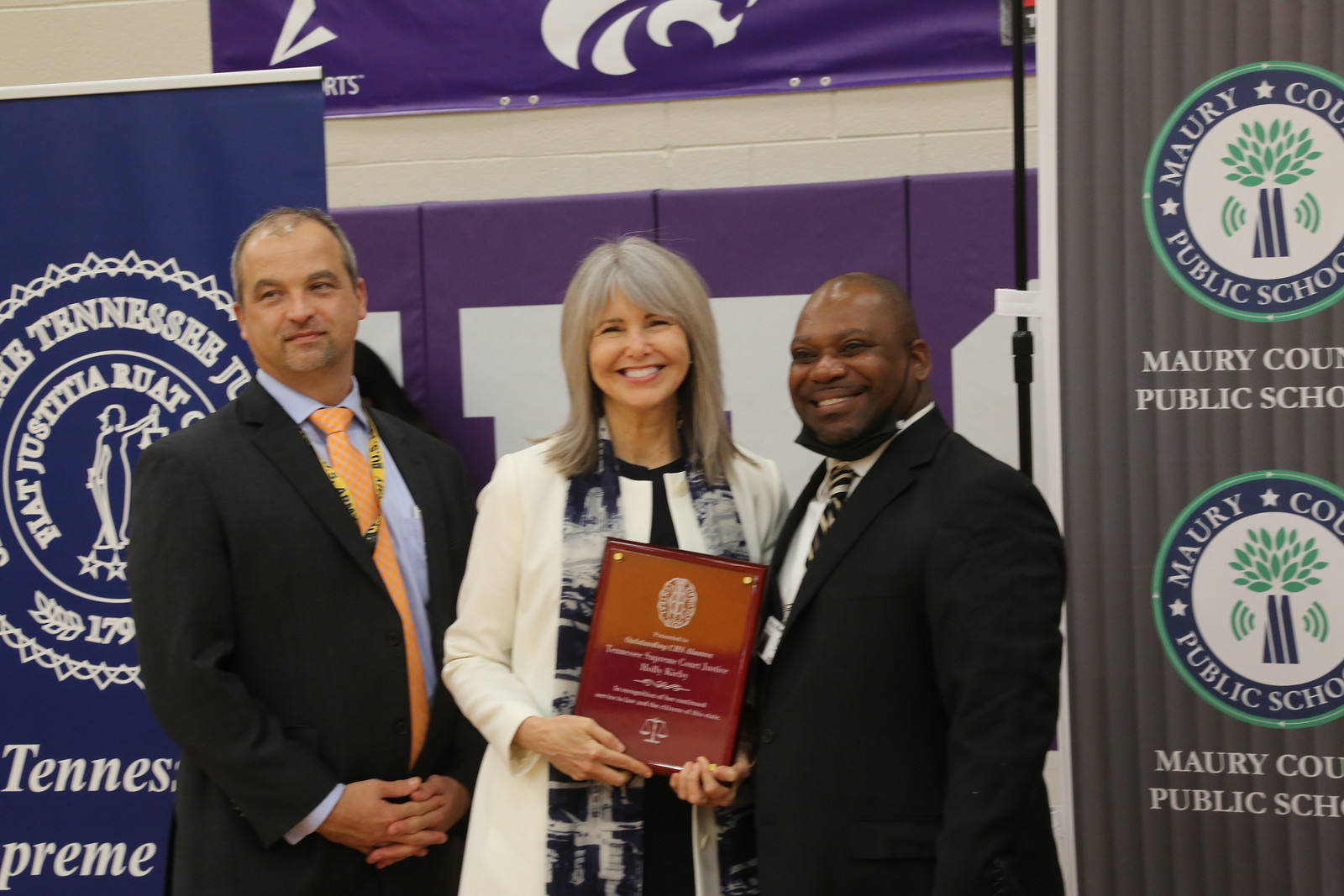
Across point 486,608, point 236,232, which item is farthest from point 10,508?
point 486,608

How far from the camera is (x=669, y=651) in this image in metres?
2.09

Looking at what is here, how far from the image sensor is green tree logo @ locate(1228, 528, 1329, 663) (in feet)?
7.61

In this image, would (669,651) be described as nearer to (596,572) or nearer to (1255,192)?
(596,572)

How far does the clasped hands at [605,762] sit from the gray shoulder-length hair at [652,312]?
46 cm

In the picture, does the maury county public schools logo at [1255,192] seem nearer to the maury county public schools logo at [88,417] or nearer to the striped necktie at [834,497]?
the striped necktie at [834,497]

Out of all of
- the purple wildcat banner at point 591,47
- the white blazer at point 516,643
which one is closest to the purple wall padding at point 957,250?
the purple wildcat banner at point 591,47

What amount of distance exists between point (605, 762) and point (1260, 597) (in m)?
1.26

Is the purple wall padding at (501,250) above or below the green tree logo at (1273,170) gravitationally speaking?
above

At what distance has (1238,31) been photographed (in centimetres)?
234

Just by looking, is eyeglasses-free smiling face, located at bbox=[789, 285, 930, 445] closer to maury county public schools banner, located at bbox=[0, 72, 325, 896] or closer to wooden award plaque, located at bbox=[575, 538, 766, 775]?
wooden award plaque, located at bbox=[575, 538, 766, 775]

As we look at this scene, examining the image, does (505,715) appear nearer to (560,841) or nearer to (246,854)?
(560,841)

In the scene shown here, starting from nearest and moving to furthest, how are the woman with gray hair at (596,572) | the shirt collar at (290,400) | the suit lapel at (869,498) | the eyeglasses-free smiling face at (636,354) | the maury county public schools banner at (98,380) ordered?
the suit lapel at (869,498) → the woman with gray hair at (596,572) → the eyeglasses-free smiling face at (636,354) → the shirt collar at (290,400) → the maury county public schools banner at (98,380)

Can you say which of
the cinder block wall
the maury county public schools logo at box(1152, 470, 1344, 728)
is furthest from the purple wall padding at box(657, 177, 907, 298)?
the maury county public schools logo at box(1152, 470, 1344, 728)

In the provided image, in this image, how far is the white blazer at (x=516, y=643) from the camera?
83.2 inches
